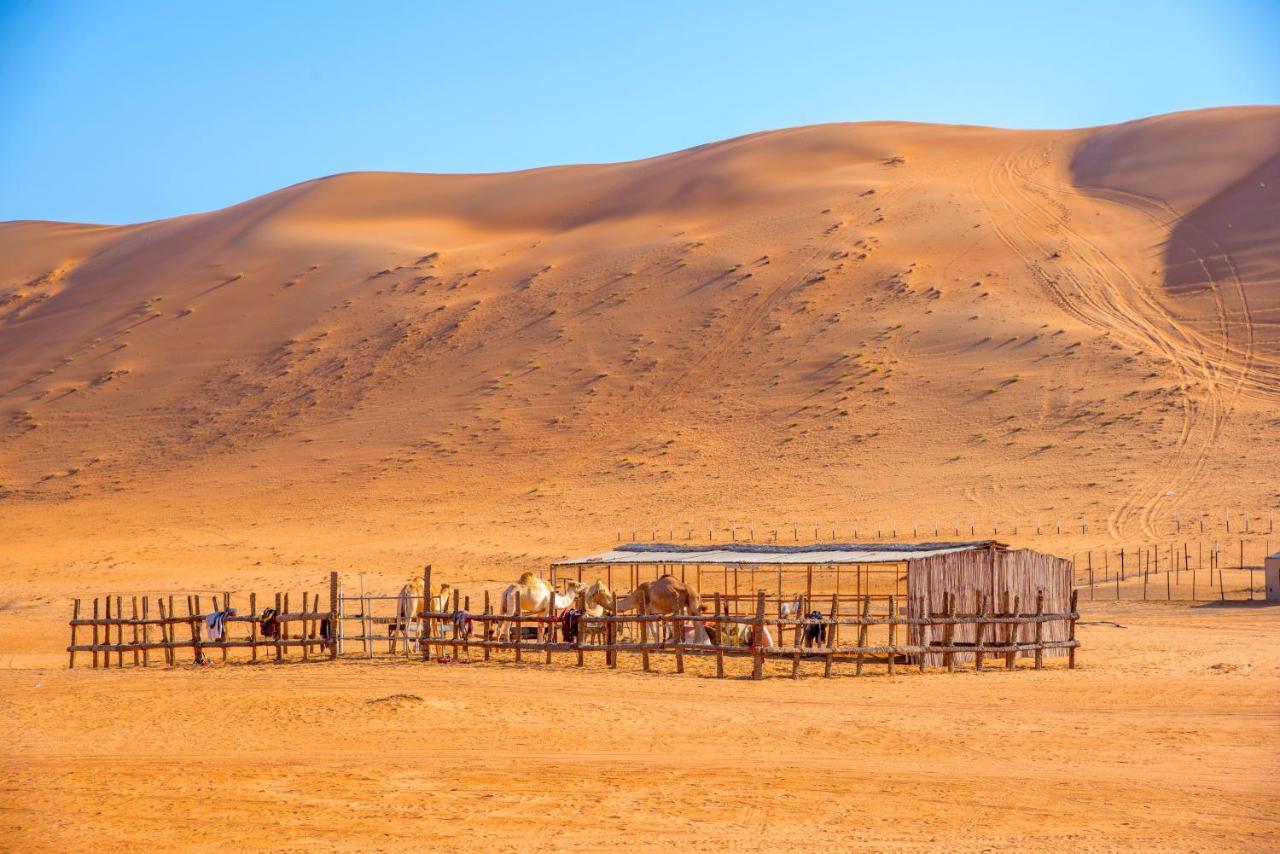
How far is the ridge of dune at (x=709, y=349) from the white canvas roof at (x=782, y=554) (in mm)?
16326

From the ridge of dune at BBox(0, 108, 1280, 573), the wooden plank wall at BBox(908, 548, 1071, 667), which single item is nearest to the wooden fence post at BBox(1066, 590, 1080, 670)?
the wooden plank wall at BBox(908, 548, 1071, 667)

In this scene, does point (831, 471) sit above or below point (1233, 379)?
below

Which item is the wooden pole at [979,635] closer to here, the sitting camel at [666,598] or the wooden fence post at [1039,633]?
the wooden fence post at [1039,633]

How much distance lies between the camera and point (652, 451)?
57.3 metres

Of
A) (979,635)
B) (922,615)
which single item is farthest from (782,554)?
(979,635)

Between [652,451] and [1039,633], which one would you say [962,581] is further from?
[652,451]

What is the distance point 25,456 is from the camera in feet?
212

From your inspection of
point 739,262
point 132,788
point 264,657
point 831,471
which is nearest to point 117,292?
point 739,262

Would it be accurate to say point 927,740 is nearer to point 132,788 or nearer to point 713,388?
point 132,788

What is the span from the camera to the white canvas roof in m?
24.8

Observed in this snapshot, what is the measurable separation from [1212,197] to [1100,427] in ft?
106

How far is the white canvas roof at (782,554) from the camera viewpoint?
24828 millimetres

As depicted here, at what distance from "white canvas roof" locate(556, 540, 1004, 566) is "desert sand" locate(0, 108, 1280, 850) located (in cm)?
336

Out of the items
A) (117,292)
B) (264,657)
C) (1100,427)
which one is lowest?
(264,657)
